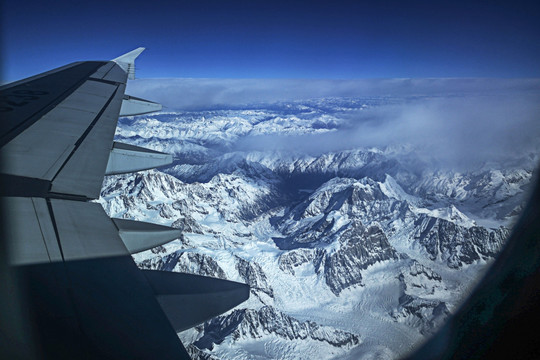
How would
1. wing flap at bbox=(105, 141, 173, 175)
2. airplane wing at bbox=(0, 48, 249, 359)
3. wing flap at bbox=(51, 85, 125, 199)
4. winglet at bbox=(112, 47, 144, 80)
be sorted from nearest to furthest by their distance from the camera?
airplane wing at bbox=(0, 48, 249, 359) < wing flap at bbox=(51, 85, 125, 199) < wing flap at bbox=(105, 141, 173, 175) < winglet at bbox=(112, 47, 144, 80)

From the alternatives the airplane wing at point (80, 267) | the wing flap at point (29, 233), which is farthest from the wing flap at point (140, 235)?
the wing flap at point (29, 233)

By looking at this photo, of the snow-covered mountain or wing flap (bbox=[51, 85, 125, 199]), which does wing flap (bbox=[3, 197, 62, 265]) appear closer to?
wing flap (bbox=[51, 85, 125, 199])

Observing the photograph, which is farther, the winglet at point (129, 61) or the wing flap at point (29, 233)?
the winglet at point (129, 61)

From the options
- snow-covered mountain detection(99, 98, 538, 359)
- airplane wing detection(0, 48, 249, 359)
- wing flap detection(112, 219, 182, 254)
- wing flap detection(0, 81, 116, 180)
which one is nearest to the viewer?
airplane wing detection(0, 48, 249, 359)

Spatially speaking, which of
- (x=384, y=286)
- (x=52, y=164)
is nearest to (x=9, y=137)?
(x=52, y=164)

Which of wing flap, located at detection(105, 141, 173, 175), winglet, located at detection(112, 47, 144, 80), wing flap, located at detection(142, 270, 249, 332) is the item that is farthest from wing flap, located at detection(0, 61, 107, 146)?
wing flap, located at detection(142, 270, 249, 332)

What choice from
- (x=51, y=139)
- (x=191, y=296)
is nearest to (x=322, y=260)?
(x=51, y=139)

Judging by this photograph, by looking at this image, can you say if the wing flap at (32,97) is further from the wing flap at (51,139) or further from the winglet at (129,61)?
the winglet at (129,61)

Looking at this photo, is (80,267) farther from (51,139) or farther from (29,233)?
(51,139)

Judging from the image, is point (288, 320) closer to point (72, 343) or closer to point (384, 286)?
point (384, 286)
